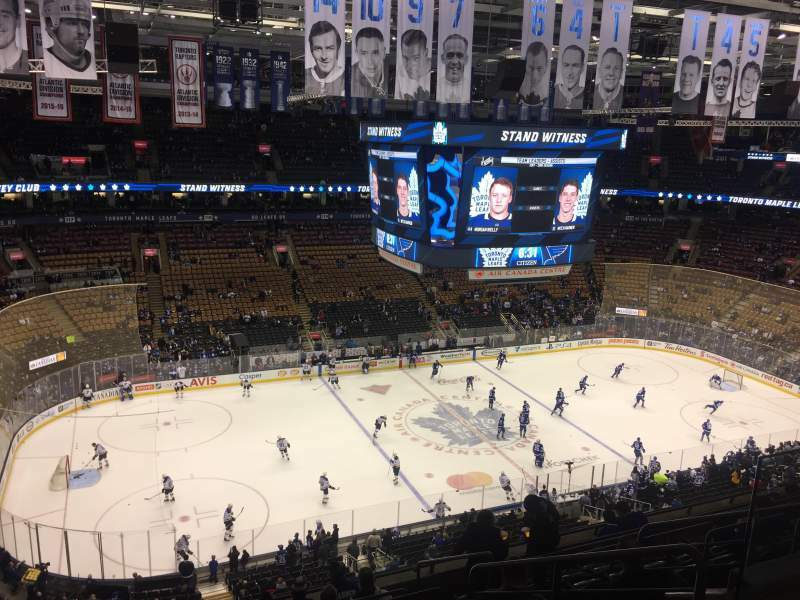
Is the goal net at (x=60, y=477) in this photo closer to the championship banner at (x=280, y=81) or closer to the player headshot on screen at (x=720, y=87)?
the championship banner at (x=280, y=81)

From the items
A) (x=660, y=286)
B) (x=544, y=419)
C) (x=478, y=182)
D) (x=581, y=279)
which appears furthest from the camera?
(x=581, y=279)

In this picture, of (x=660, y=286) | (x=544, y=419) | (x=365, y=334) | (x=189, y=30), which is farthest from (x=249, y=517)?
(x=660, y=286)

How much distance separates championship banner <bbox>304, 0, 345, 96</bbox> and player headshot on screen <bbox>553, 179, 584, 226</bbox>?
6832mm

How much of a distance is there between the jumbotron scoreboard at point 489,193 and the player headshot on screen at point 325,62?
184 centimetres

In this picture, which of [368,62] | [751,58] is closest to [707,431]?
[751,58]

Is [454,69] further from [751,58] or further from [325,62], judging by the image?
[751,58]

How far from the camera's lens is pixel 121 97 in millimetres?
23203

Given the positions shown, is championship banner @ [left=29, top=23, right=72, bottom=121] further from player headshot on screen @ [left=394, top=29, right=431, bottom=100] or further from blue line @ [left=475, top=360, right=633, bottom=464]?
blue line @ [left=475, top=360, right=633, bottom=464]

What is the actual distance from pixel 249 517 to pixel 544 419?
12.5 m

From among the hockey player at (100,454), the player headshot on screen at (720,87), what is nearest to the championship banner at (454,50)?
the player headshot on screen at (720,87)

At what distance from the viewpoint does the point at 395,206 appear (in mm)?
19453

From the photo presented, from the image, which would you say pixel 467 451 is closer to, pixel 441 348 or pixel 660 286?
pixel 441 348

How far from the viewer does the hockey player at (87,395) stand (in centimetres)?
2533

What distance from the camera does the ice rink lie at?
55.4ft
